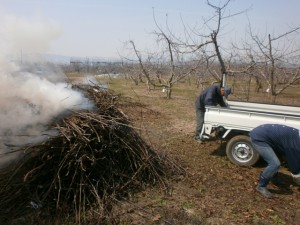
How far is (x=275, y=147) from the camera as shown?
238 inches

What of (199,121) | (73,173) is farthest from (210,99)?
(73,173)

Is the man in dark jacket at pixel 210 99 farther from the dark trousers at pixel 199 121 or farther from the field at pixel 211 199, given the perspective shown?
the field at pixel 211 199

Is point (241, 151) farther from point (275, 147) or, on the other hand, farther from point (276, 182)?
point (275, 147)

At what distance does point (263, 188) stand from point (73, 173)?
3241mm

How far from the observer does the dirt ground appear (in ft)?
17.1

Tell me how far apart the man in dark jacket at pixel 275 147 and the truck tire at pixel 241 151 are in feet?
4.17

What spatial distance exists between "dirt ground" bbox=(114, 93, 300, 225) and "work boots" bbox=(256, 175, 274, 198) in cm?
11

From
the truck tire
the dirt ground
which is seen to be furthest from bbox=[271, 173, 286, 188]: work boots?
the truck tire

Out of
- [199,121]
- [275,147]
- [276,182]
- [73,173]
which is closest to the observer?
[73,173]

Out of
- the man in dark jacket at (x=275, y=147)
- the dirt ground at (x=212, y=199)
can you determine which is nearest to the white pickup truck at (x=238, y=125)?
the dirt ground at (x=212, y=199)

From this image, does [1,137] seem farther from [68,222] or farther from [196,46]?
[196,46]

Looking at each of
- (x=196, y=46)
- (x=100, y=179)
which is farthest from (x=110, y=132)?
(x=196, y=46)

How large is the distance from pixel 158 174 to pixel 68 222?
6.77 ft

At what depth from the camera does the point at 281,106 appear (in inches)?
355
